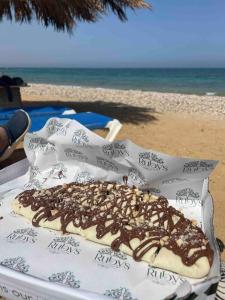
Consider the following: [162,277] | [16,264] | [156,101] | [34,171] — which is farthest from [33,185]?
[156,101]

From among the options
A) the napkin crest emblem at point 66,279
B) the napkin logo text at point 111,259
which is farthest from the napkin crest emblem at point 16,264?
the napkin logo text at point 111,259

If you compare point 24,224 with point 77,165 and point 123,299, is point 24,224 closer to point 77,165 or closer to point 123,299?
point 77,165

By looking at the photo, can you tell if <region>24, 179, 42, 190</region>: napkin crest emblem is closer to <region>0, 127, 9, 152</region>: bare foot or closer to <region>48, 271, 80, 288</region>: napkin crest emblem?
<region>0, 127, 9, 152</region>: bare foot

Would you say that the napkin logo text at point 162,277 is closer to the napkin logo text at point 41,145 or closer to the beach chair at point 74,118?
the napkin logo text at point 41,145

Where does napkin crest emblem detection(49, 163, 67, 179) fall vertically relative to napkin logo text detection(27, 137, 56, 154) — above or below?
below

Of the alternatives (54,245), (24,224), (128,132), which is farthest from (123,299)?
(128,132)

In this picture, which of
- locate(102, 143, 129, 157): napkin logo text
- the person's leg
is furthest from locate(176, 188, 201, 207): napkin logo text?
the person's leg
